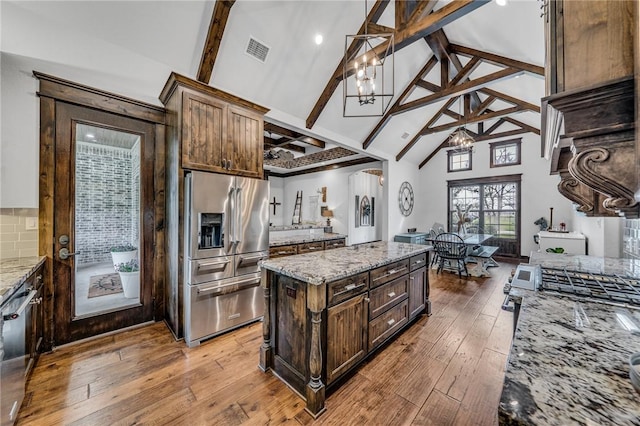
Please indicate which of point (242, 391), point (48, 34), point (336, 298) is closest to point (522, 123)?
point (336, 298)

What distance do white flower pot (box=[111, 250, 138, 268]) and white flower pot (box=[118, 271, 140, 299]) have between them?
0.14 metres

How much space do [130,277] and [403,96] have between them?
5.49m

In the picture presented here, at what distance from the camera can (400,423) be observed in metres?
1.61

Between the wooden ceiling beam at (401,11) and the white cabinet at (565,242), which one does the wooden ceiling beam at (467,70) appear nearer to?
the wooden ceiling beam at (401,11)

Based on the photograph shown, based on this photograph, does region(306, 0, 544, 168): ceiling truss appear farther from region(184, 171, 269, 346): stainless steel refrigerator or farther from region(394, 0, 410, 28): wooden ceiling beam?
region(184, 171, 269, 346): stainless steel refrigerator

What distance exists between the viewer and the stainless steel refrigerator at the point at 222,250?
100.0 inches

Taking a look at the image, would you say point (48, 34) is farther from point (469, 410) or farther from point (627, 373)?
point (469, 410)

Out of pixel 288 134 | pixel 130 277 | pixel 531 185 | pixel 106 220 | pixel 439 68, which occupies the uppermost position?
pixel 439 68

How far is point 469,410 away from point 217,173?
10.2ft

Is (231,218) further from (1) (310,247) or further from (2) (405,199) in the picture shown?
(2) (405,199)

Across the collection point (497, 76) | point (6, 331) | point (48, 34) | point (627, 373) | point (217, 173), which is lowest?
point (6, 331)

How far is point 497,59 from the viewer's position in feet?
12.4

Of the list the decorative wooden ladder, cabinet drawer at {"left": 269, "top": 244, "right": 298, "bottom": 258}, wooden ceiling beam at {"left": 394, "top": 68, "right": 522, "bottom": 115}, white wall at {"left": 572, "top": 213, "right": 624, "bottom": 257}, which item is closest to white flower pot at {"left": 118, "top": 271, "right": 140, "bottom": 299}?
cabinet drawer at {"left": 269, "top": 244, "right": 298, "bottom": 258}

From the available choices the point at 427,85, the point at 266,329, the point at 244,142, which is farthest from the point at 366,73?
the point at 266,329
